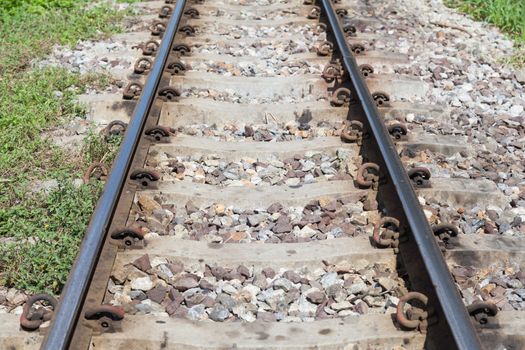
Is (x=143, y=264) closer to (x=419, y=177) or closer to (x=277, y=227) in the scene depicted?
(x=277, y=227)

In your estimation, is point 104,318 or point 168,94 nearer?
point 104,318

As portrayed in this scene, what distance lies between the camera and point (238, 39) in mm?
6816

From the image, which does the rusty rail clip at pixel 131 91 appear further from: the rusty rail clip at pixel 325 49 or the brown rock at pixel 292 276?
the brown rock at pixel 292 276

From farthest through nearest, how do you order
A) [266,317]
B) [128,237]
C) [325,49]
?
[325,49]
[128,237]
[266,317]

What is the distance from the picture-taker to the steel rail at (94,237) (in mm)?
2984

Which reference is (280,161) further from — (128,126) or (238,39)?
(238,39)

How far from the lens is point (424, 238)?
3529 mm

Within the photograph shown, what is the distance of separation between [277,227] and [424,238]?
78cm

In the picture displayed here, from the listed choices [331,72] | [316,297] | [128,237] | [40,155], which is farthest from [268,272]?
[331,72]

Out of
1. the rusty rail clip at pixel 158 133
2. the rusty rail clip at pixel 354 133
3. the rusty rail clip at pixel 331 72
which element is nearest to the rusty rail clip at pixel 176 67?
the rusty rail clip at pixel 331 72

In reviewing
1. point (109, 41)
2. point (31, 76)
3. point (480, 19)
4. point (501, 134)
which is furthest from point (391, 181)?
point (480, 19)

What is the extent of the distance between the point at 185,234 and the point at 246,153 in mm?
907

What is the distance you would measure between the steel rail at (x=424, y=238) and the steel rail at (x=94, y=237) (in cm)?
139

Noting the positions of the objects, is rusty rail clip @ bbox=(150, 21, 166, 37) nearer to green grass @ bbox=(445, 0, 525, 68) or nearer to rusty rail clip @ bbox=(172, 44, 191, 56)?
rusty rail clip @ bbox=(172, 44, 191, 56)
